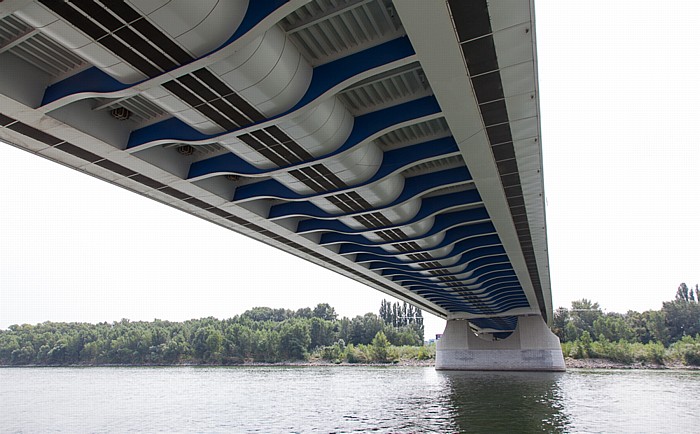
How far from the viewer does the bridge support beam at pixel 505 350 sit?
60.9 meters

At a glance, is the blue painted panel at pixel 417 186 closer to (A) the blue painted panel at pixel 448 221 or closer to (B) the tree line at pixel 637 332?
(A) the blue painted panel at pixel 448 221

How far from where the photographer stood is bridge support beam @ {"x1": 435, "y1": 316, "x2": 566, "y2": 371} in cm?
6094

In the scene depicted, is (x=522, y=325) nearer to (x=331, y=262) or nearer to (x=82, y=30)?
(x=331, y=262)

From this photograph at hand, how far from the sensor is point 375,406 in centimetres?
2856

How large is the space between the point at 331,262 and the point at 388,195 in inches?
591

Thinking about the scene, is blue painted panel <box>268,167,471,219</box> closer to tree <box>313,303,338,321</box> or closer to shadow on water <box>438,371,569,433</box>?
shadow on water <box>438,371,569,433</box>

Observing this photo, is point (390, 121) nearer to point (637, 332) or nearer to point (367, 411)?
point (367, 411)

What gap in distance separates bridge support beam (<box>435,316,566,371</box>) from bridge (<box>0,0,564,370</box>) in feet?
143

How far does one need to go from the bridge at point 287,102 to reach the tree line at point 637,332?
8507cm

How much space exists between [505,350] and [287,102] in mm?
61193

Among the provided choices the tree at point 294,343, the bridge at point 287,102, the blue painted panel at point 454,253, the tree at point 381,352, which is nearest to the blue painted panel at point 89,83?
the bridge at point 287,102

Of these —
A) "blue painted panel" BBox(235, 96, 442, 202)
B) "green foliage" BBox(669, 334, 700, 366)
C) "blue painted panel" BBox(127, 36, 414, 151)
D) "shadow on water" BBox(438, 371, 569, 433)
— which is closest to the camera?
"blue painted panel" BBox(127, 36, 414, 151)

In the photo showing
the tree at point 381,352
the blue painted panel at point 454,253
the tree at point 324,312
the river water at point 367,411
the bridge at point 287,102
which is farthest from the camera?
the tree at point 324,312

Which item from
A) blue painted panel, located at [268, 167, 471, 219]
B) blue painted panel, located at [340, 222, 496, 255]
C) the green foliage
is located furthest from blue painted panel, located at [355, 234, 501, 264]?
the green foliage
